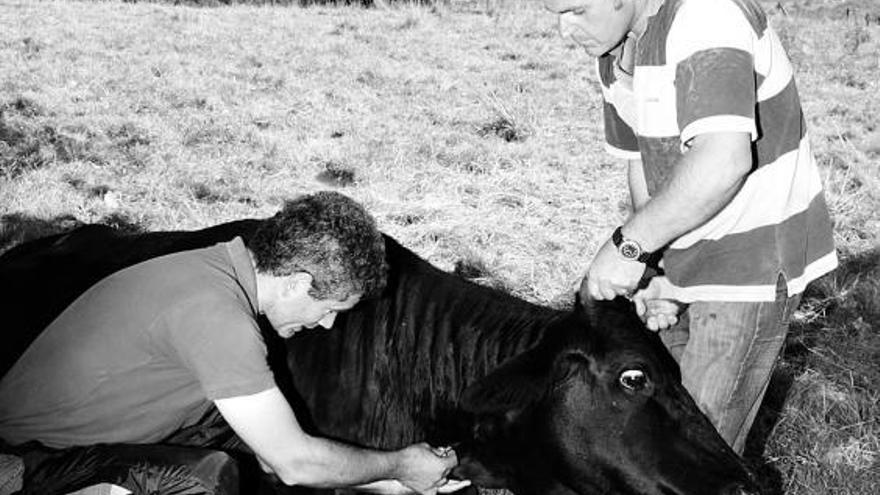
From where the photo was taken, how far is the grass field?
19.4 ft

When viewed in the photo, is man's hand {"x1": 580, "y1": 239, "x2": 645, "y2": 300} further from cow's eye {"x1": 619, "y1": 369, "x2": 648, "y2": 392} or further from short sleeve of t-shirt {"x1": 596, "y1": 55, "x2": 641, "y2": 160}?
short sleeve of t-shirt {"x1": 596, "y1": 55, "x2": 641, "y2": 160}

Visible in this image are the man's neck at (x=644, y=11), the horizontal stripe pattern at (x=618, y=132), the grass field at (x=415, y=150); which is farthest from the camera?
the grass field at (x=415, y=150)

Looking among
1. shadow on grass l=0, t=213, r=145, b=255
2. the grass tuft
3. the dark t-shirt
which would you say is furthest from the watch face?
the grass tuft

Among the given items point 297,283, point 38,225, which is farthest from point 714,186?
point 38,225

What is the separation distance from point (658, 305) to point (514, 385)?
1.93 feet

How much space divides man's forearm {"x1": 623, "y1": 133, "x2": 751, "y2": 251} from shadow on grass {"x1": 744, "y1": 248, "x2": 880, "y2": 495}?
6.28 ft

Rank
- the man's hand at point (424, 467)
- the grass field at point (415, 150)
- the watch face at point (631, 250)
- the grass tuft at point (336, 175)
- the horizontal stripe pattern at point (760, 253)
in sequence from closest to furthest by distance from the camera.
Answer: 1. the watch face at point (631, 250)
2. the horizontal stripe pattern at point (760, 253)
3. the man's hand at point (424, 467)
4. the grass field at point (415, 150)
5. the grass tuft at point (336, 175)

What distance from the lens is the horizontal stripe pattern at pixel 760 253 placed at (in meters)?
3.61

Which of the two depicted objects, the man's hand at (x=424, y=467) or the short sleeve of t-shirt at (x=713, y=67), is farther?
the man's hand at (x=424, y=467)

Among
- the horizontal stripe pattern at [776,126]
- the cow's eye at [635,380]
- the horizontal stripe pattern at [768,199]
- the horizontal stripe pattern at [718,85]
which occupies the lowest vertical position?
the cow's eye at [635,380]

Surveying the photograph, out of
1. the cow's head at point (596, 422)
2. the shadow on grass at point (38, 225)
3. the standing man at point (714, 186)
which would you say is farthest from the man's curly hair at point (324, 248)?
the shadow on grass at point (38, 225)

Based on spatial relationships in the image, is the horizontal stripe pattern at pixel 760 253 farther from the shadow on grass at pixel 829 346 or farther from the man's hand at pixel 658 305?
the shadow on grass at pixel 829 346

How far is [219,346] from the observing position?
3.56 meters

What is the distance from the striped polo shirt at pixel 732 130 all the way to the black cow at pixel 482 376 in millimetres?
386
